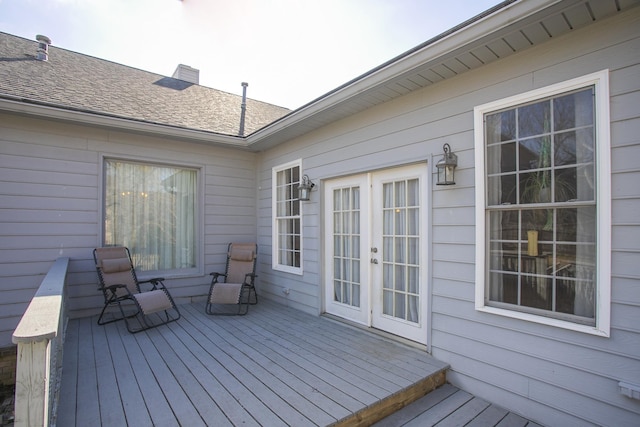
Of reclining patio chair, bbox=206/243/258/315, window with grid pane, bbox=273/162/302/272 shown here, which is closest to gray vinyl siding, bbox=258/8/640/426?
window with grid pane, bbox=273/162/302/272

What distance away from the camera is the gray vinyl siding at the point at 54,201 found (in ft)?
12.9

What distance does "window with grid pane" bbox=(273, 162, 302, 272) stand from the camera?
5.02 m

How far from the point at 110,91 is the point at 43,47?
154 centimetres

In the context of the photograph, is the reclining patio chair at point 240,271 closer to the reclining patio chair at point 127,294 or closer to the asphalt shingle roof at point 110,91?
the reclining patio chair at point 127,294

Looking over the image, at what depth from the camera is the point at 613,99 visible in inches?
82.7

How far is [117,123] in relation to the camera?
A: 14.3ft

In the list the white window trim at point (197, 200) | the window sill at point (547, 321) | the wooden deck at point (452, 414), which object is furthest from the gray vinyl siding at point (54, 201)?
the window sill at point (547, 321)

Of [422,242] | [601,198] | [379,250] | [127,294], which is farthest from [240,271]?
[601,198]

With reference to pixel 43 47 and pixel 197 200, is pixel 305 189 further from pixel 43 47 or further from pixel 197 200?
pixel 43 47

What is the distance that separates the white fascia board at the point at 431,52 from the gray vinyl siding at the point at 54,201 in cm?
276

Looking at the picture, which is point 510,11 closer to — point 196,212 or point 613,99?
point 613,99

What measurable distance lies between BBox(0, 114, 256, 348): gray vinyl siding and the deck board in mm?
879

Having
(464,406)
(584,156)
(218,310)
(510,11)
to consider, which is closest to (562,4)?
(510,11)

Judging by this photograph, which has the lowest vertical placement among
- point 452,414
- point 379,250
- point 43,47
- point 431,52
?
point 452,414
